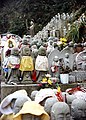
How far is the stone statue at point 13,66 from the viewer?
8156 millimetres

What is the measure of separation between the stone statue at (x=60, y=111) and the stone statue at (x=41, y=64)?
3.45 meters

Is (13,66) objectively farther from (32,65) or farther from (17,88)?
(17,88)

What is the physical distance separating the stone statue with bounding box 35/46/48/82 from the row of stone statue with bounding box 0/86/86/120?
9.44 ft

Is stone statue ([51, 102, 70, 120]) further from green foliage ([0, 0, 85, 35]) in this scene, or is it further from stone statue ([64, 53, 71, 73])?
green foliage ([0, 0, 85, 35])

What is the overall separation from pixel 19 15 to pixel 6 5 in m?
3.06

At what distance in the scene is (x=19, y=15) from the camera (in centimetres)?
2652

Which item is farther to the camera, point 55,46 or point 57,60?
point 55,46

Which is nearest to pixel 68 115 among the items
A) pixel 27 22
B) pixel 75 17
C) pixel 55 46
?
pixel 55 46

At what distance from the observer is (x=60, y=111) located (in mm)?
4688

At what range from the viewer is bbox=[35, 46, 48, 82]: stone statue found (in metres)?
8.17

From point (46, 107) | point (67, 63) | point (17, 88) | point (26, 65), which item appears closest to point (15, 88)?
point (17, 88)

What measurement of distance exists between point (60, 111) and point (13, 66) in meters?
3.66

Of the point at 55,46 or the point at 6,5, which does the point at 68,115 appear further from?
the point at 6,5

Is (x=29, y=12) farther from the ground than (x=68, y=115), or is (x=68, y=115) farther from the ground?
(x=29, y=12)
